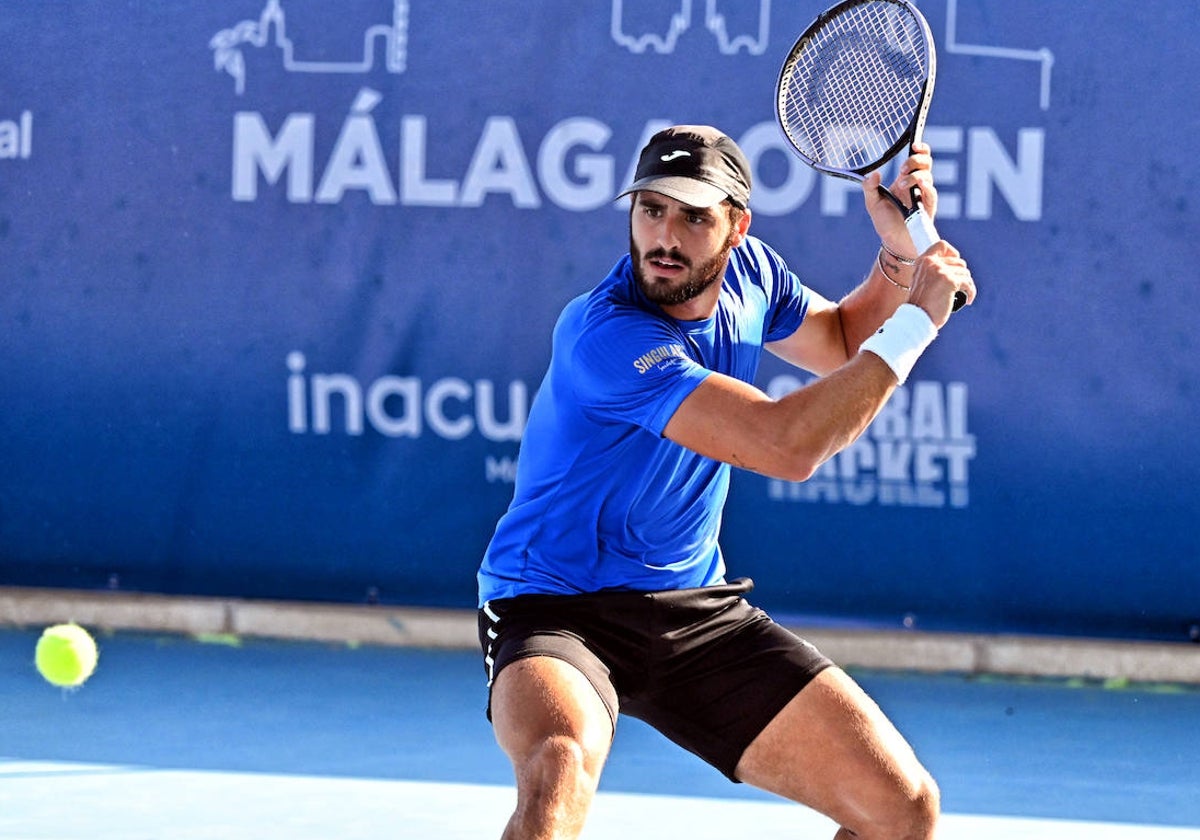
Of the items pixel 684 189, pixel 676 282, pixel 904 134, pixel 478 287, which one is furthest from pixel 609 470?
pixel 478 287

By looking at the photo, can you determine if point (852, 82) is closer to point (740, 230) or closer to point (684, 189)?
point (740, 230)

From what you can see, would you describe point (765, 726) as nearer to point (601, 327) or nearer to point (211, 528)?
point (601, 327)

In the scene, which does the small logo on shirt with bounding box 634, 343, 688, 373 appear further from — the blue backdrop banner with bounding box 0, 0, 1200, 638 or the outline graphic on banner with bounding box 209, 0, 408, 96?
the outline graphic on banner with bounding box 209, 0, 408, 96

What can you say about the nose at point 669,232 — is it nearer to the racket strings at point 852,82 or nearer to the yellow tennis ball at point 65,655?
the racket strings at point 852,82

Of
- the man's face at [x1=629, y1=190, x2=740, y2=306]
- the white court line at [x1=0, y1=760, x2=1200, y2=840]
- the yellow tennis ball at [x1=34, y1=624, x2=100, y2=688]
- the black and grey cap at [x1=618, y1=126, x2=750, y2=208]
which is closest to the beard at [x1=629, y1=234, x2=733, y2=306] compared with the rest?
the man's face at [x1=629, y1=190, x2=740, y2=306]

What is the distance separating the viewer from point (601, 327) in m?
3.47

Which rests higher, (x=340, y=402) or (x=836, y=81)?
(x=836, y=81)

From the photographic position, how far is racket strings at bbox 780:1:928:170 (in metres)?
4.16

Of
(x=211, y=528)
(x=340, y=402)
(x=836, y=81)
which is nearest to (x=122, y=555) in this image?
(x=211, y=528)

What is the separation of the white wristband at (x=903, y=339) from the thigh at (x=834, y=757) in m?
0.62

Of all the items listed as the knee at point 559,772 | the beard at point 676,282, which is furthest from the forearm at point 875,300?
the knee at point 559,772

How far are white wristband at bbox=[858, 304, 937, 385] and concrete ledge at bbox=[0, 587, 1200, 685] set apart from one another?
126 inches

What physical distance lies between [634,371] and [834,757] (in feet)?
2.51

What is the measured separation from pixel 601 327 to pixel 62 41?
157 inches
